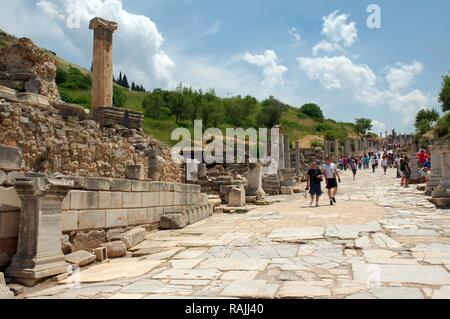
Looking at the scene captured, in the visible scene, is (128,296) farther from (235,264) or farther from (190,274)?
(235,264)

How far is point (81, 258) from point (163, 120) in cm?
4925

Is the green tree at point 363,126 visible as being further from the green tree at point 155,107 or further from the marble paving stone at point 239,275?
the marble paving stone at point 239,275

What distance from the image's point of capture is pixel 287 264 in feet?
19.1

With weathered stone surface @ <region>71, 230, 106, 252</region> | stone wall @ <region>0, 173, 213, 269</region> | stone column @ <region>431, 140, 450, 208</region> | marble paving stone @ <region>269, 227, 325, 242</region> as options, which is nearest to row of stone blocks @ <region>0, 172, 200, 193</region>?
stone wall @ <region>0, 173, 213, 269</region>

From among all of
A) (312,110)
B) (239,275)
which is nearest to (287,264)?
Answer: (239,275)

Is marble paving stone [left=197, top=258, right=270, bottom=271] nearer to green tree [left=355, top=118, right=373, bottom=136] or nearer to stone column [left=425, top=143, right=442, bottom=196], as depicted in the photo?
stone column [left=425, top=143, right=442, bottom=196]

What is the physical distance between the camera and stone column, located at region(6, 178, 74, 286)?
5.48 meters

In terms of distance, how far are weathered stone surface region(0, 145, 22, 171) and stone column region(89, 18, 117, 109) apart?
14290 mm

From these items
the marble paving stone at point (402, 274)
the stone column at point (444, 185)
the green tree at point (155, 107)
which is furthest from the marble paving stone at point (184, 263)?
the green tree at point (155, 107)

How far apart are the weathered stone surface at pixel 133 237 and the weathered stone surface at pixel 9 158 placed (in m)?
2.75

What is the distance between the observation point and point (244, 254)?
6.77m
